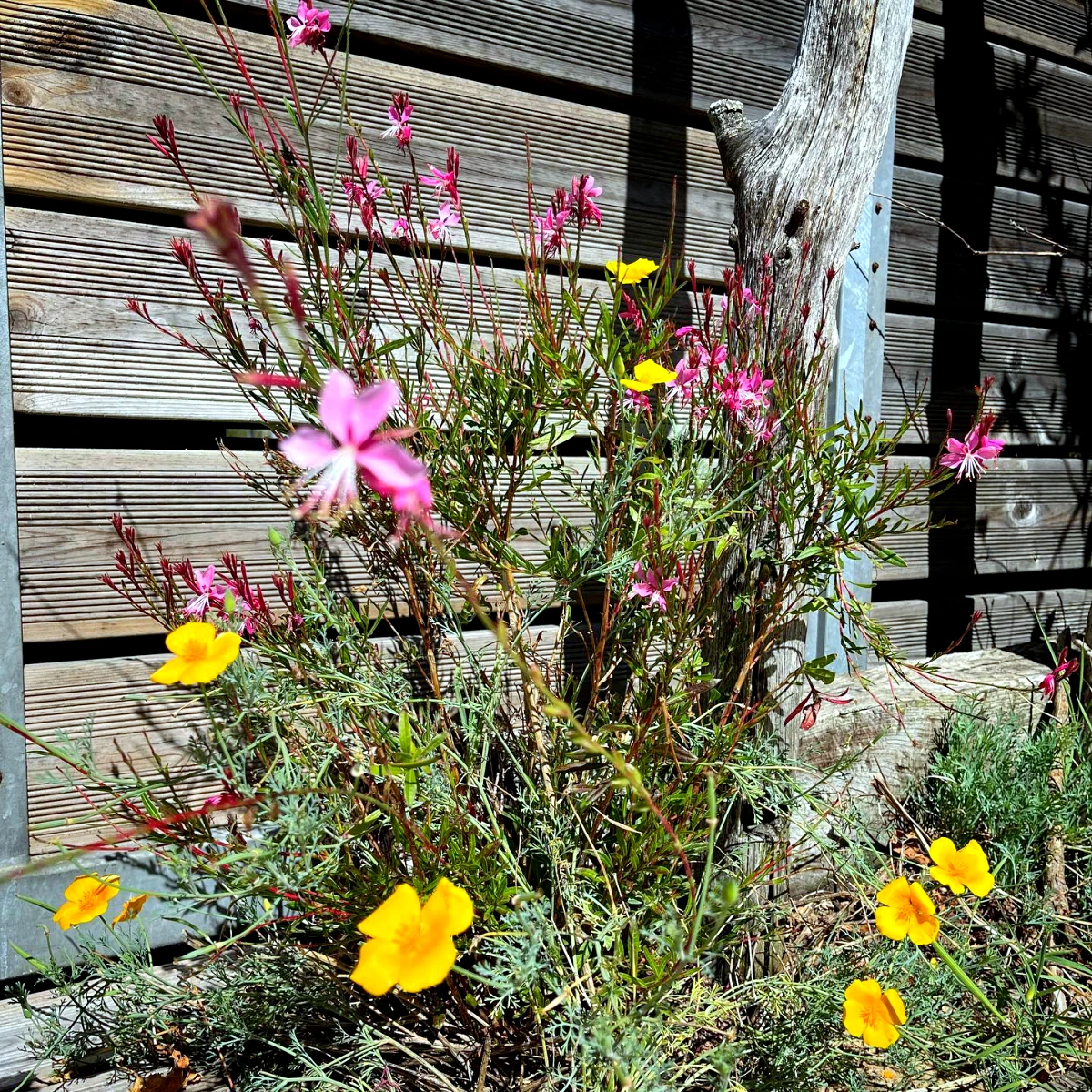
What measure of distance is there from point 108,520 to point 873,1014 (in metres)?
1.64

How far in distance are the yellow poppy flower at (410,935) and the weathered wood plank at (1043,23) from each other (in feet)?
10.1

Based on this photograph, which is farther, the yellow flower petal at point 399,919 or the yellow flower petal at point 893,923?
the yellow flower petal at point 893,923

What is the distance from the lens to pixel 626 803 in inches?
54.6

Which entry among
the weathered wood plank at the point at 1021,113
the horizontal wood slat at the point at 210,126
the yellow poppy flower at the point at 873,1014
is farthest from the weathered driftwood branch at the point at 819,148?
the yellow poppy flower at the point at 873,1014


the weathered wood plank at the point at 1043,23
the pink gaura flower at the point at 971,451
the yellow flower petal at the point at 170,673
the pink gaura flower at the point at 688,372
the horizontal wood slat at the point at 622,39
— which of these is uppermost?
the weathered wood plank at the point at 1043,23

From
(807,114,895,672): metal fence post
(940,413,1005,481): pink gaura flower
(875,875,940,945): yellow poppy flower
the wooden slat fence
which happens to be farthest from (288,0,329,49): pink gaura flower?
(875,875,940,945): yellow poppy flower

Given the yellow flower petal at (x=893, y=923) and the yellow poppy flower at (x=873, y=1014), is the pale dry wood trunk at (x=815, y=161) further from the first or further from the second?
the yellow poppy flower at (x=873, y=1014)

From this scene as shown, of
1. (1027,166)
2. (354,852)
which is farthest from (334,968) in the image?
(1027,166)

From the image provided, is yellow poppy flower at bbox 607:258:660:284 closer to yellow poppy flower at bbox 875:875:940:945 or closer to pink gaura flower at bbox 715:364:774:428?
pink gaura flower at bbox 715:364:774:428

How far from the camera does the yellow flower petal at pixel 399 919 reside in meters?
0.92

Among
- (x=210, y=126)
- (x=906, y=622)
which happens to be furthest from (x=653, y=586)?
(x=906, y=622)

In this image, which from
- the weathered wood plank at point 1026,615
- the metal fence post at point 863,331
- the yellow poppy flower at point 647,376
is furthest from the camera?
the weathered wood plank at point 1026,615

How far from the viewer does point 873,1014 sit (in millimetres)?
1208

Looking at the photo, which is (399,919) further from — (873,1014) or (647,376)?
(647,376)
